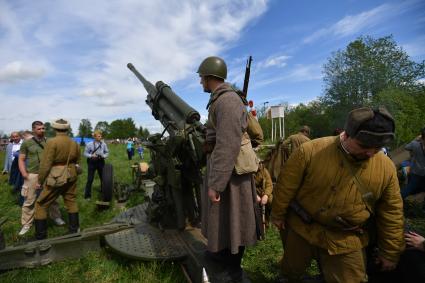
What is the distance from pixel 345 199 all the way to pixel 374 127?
0.58m

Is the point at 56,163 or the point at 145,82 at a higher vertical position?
the point at 145,82

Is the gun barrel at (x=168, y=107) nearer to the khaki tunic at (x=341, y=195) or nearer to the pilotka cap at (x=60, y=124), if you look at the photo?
the pilotka cap at (x=60, y=124)

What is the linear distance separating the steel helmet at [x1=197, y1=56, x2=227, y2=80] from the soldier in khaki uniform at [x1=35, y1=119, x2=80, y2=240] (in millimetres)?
2828

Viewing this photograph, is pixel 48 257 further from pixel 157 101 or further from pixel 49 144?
pixel 157 101

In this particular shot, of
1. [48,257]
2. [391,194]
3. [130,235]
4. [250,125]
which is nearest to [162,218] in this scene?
[130,235]

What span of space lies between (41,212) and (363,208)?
13.6ft

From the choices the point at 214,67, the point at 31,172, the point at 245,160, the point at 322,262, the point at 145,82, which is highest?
the point at 145,82

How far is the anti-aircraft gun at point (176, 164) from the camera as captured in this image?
3.63 meters

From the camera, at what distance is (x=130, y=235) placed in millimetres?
4117

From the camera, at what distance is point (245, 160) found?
2.57 meters

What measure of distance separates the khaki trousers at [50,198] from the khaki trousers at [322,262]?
3.39 m

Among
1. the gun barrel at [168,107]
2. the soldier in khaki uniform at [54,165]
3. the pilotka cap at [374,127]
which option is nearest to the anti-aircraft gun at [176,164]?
the gun barrel at [168,107]

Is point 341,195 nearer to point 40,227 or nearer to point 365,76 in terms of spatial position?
point 40,227

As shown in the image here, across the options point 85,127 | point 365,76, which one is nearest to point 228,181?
point 365,76
